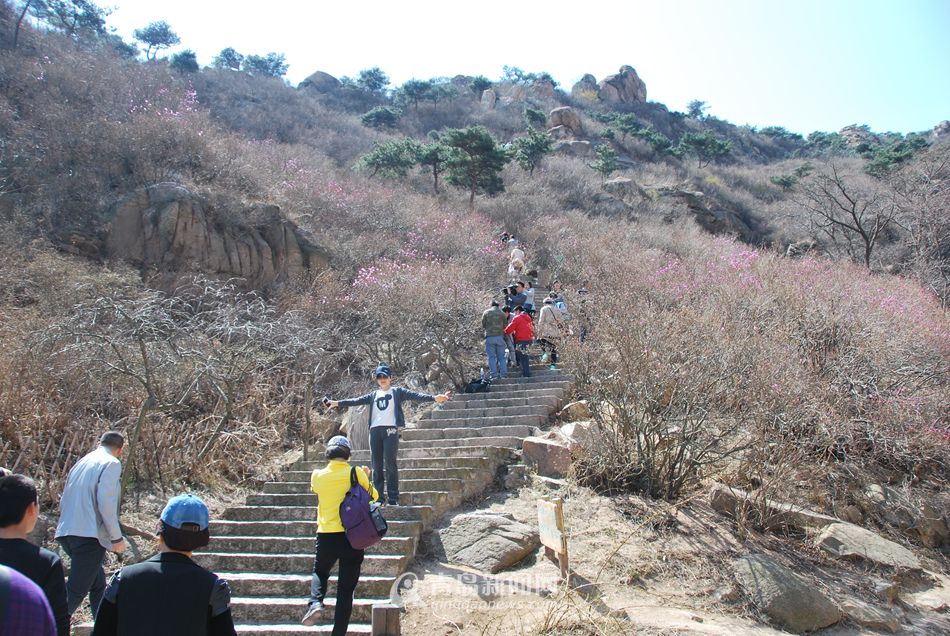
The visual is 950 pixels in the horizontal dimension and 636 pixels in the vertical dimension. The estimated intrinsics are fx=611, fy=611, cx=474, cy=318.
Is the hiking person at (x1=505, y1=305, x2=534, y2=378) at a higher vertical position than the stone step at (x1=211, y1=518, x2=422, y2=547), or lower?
higher

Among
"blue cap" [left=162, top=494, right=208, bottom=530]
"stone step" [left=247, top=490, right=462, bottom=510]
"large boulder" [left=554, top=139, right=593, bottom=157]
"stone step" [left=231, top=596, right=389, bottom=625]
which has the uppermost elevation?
"large boulder" [left=554, top=139, right=593, bottom=157]

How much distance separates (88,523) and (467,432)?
6149mm

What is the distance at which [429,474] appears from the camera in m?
8.45

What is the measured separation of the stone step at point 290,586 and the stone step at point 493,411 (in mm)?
4657

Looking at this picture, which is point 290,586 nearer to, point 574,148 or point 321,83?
point 574,148

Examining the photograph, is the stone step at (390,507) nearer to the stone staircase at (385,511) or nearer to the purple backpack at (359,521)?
the stone staircase at (385,511)

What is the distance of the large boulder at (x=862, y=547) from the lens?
748 cm

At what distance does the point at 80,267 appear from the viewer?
15188mm

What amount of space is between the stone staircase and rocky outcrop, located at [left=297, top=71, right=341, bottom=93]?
55662 millimetres

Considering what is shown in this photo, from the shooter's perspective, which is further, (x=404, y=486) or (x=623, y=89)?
(x=623, y=89)

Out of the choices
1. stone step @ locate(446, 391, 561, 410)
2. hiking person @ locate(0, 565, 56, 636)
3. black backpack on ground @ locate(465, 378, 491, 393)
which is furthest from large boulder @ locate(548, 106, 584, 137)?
hiking person @ locate(0, 565, 56, 636)

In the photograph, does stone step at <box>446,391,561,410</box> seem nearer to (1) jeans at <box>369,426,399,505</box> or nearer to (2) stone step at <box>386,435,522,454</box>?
(2) stone step at <box>386,435,522,454</box>

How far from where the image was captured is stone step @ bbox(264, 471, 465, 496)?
317 inches

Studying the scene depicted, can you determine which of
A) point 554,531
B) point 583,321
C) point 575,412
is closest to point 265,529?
point 554,531
